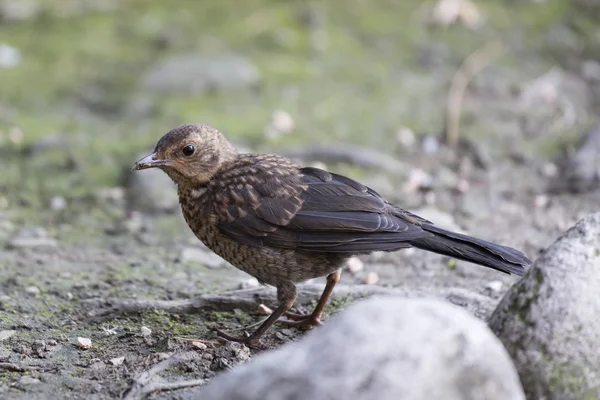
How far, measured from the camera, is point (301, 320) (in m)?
5.05

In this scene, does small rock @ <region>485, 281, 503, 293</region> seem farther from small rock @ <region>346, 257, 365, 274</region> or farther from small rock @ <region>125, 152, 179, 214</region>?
small rock @ <region>125, 152, 179, 214</region>

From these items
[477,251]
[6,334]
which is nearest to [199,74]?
[6,334]

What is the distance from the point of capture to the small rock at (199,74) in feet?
29.3

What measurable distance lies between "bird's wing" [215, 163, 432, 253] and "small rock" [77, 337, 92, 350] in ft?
3.28

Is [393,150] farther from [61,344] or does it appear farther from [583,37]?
[61,344]

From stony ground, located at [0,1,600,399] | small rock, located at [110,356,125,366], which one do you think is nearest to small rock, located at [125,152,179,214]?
stony ground, located at [0,1,600,399]

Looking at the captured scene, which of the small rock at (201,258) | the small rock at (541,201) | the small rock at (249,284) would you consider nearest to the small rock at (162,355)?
the small rock at (249,284)

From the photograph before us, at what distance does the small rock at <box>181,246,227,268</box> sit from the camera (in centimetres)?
620

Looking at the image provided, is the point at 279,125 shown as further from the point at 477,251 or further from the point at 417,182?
the point at 477,251

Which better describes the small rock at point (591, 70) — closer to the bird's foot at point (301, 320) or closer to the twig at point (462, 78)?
the twig at point (462, 78)

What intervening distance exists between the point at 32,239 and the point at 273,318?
2.55 meters

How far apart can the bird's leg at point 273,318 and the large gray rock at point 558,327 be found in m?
1.42

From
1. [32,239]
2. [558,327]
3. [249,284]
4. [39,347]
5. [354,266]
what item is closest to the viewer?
[558,327]

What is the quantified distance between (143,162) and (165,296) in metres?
1.00
